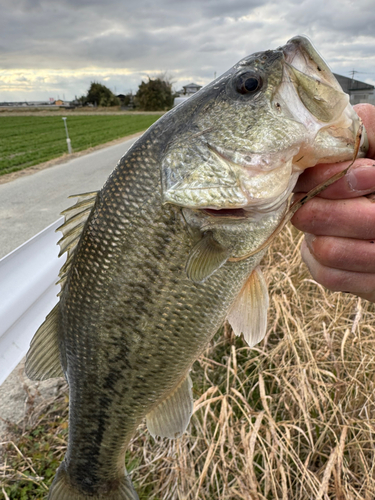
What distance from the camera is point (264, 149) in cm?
124

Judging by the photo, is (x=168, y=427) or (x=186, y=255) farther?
(x=168, y=427)

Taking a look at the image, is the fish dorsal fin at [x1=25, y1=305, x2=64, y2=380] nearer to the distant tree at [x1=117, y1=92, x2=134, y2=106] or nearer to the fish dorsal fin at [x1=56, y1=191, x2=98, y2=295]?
the fish dorsal fin at [x1=56, y1=191, x2=98, y2=295]

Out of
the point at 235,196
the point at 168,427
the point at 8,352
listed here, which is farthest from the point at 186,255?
the point at 8,352

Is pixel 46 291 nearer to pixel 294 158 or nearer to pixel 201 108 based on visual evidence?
pixel 201 108

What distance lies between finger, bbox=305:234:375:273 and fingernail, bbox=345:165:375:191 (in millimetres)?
203

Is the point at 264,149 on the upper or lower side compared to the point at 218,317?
upper

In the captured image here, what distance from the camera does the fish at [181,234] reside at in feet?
4.04

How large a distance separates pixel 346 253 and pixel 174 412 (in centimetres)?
104

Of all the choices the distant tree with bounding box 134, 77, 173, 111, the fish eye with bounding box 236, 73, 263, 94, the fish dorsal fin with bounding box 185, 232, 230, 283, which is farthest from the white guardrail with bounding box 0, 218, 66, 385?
the distant tree with bounding box 134, 77, 173, 111

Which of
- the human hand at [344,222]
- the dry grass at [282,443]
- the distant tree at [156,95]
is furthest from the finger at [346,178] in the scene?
the distant tree at [156,95]

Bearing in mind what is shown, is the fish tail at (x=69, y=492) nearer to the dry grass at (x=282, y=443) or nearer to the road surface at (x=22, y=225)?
the dry grass at (x=282, y=443)

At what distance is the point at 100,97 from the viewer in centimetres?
7350

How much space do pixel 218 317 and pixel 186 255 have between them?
31cm

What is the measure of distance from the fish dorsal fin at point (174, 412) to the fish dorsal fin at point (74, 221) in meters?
0.73
